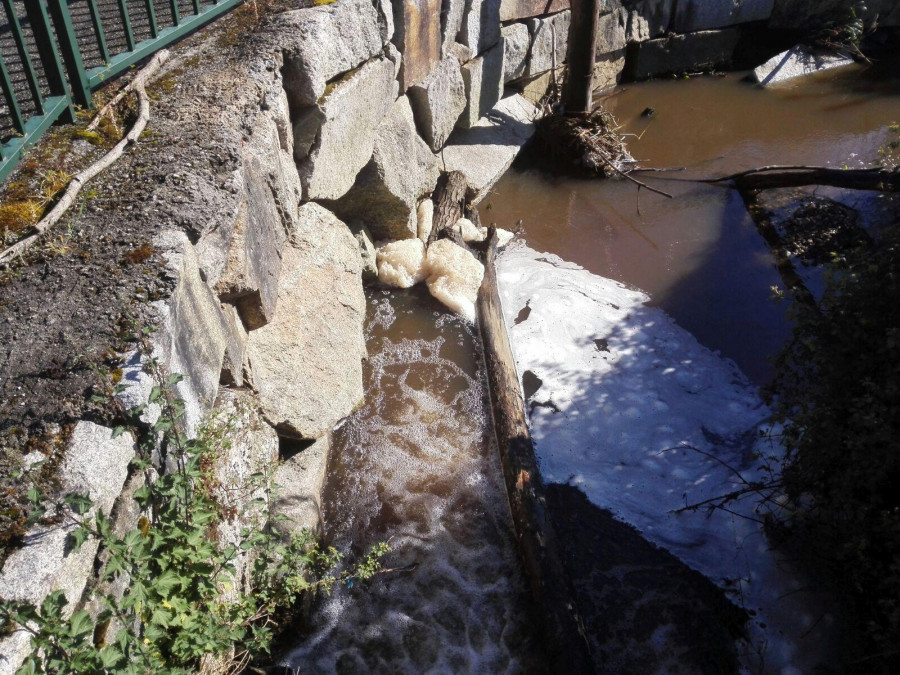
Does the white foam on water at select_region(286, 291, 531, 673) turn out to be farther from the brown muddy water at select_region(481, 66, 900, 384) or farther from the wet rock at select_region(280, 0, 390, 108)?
the brown muddy water at select_region(481, 66, 900, 384)

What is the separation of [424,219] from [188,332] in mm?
3164

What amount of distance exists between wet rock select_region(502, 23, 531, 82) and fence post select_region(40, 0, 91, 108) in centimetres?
445

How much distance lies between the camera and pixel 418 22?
474 centimetres

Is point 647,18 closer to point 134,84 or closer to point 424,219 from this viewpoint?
point 424,219

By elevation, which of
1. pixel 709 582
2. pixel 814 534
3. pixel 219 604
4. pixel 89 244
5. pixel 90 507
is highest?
pixel 89 244

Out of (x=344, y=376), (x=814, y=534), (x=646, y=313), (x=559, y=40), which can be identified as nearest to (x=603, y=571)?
(x=814, y=534)

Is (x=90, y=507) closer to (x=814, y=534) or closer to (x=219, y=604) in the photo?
(x=219, y=604)

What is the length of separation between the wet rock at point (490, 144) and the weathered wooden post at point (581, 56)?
0.47 metres

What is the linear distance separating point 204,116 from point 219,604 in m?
1.95

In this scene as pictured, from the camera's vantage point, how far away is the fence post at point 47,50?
101 inches

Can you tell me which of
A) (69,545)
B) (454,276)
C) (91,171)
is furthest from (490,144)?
(69,545)

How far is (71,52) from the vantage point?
2.81 metres

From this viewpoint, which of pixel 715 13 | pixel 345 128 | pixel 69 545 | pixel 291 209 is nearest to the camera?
pixel 69 545

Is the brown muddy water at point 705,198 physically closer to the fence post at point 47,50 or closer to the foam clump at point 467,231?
the foam clump at point 467,231
